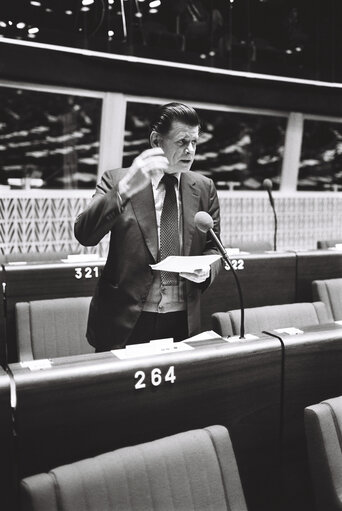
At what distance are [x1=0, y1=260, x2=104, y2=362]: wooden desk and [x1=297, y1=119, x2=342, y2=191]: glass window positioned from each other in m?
4.32

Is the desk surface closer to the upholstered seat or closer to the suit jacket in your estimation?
the suit jacket

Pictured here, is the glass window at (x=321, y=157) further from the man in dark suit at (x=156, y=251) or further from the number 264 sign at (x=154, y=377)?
the number 264 sign at (x=154, y=377)

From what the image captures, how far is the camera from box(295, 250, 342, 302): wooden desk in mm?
3725

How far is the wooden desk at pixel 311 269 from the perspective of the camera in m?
3.72

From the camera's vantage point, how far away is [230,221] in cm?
624

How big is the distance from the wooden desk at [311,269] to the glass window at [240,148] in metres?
2.73

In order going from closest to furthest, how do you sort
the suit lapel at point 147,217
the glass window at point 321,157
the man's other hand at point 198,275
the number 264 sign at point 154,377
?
the number 264 sign at point 154,377, the man's other hand at point 198,275, the suit lapel at point 147,217, the glass window at point 321,157

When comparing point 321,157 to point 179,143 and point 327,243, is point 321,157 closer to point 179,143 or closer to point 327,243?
point 327,243

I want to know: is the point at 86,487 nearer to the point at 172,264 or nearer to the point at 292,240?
the point at 172,264

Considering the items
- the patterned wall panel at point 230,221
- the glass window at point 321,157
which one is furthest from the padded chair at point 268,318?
the glass window at point 321,157

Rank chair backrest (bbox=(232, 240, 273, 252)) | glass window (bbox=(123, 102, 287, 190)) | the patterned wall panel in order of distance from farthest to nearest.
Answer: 1. glass window (bbox=(123, 102, 287, 190))
2. the patterned wall panel
3. chair backrest (bbox=(232, 240, 273, 252))

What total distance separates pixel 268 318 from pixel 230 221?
358cm

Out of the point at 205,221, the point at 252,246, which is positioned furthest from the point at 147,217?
the point at 252,246

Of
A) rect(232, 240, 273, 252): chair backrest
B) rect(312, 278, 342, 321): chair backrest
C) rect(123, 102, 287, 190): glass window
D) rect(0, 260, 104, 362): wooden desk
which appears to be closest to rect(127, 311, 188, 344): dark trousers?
rect(0, 260, 104, 362): wooden desk
